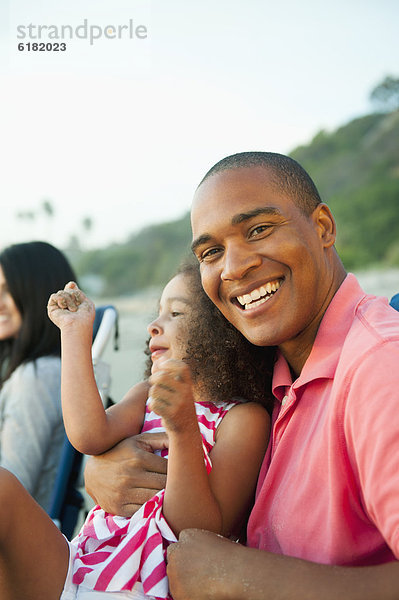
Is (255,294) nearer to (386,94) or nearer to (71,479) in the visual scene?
(71,479)

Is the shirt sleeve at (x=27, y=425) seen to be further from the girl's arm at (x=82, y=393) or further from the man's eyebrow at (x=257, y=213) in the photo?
the man's eyebrow at (x=257, y=213)

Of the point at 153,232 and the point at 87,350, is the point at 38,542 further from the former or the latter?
the point at 153,232

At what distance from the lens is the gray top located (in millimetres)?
2916

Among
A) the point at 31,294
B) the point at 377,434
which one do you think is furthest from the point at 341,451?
the point at 31,294

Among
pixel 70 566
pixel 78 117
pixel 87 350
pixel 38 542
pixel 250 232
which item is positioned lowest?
pixel 70 566

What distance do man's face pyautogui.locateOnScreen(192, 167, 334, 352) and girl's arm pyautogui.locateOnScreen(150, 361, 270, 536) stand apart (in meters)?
0.30

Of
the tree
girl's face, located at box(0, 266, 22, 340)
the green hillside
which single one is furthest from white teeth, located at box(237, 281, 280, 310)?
the tree

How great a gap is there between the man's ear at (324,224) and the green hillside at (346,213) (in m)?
15.2

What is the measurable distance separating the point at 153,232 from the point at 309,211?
34.8 m

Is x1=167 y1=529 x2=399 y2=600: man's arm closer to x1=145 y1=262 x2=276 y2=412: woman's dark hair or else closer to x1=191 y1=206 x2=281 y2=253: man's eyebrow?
x1=145 y1=262 x2=276 y2=412: woman's dark hair

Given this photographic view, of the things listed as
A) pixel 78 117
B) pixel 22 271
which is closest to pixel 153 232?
pixel 78 117

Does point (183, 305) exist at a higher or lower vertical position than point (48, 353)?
higher

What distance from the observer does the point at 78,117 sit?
27578 mm

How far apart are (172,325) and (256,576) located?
106 centimetres
